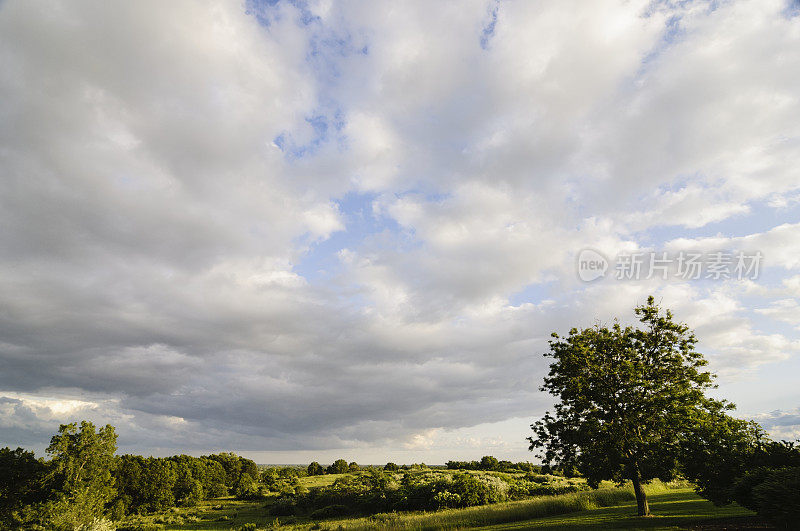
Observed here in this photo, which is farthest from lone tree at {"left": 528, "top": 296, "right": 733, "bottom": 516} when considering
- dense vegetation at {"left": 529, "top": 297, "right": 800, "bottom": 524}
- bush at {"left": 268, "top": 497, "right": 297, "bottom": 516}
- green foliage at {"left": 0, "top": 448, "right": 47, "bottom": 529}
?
green foliage at {"left": 0, "top": 448, "right": 47, "bottom": 529}

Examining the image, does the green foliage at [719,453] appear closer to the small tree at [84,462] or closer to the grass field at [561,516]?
the grass field at [561,516]

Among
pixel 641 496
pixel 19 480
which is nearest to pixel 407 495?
pixel 641 496

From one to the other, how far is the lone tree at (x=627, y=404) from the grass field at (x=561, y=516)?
2.89 metres

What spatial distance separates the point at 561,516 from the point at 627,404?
14.2m

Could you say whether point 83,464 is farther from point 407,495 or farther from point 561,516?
point 561,516

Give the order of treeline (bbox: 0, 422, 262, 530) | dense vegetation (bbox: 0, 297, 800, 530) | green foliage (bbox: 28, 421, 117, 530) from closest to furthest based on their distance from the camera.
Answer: dense vegetation (bbox: 0, 297, 800, 530) → treeline (bbox: 0, 422, 262, 530) → green foliage (bbox: 28, 421, 117, 530)

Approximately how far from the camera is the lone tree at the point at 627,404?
82.3 ft

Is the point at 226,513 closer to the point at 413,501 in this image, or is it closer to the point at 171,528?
the point at 171,528

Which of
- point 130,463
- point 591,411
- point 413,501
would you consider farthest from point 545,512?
point 130,463

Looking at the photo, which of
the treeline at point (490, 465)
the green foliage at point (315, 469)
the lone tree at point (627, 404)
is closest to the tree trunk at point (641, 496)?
the lone tree at point (627, 404)

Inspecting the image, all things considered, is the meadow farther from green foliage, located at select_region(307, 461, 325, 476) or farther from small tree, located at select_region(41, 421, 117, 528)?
green foliage, located at select_region(307, 461, 325, 476)

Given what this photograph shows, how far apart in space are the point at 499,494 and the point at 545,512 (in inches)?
814

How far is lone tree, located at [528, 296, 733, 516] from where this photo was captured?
25078 mm

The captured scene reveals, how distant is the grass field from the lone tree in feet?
9.50
